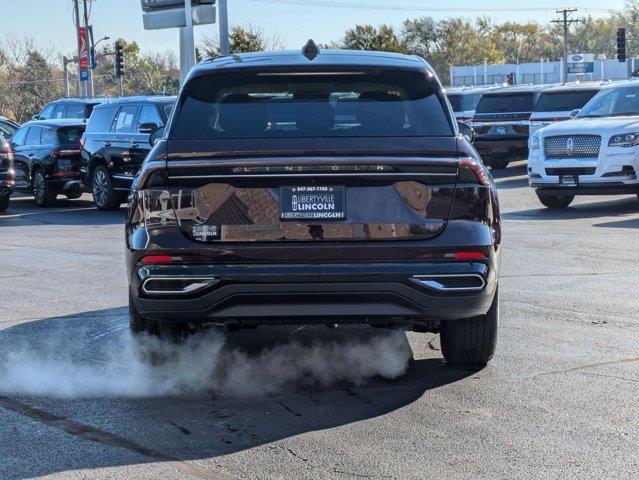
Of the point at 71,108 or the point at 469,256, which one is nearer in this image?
the point at 469,256

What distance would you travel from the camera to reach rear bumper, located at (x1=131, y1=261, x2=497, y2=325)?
5.60 metres

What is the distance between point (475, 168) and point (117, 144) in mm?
13238

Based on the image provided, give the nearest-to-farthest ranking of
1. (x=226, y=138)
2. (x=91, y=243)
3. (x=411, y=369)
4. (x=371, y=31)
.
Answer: (x=226, y=138)
(x=411, y=369)
(x=91, y=243)
(x=371, y=31)

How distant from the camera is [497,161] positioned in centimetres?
2645

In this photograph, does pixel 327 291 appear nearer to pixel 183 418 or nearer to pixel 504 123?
pixel 183 418

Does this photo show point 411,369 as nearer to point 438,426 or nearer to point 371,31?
point 438,426

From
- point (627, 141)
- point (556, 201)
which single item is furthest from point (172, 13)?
point (627, 141)

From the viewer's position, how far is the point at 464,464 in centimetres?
480

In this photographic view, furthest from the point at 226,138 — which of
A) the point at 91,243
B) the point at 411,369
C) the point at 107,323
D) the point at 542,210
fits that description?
the point at 542,210

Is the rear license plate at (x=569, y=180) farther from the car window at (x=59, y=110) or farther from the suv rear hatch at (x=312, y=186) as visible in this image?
the car window at (x=59, y=110)

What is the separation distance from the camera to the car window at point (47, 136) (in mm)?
20516

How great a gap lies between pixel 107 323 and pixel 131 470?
349 centimetres

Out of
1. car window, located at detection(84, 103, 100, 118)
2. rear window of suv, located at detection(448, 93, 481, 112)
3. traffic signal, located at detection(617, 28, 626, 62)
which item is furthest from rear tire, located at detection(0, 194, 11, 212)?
traffic signal, located at detection(617, 28, 626, 62)

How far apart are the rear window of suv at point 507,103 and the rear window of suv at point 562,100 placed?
1.08 m
